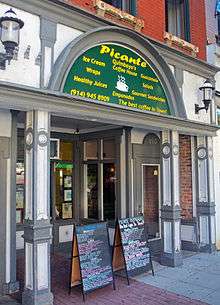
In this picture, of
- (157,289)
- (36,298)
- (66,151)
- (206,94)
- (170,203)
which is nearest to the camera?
(36,298)

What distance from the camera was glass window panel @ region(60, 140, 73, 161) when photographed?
9.19 m

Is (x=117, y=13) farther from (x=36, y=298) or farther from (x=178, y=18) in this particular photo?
(x=36, y=298)

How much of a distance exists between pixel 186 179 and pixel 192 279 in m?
3.26

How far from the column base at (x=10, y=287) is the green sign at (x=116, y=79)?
3285 millimetres

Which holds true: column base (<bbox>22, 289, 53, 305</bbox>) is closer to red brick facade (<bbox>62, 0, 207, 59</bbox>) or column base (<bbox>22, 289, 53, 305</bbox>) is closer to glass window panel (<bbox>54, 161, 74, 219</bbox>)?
glass window panel (<bbox>54, 161, 74, 219</bbox>)

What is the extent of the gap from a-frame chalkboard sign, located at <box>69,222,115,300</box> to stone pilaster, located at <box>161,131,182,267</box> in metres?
1.90

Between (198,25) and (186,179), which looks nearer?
(198,25)

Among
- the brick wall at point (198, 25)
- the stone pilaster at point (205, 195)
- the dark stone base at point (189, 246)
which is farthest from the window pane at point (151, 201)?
the brick wall at point (198, 25)

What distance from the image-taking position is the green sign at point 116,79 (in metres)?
6.05

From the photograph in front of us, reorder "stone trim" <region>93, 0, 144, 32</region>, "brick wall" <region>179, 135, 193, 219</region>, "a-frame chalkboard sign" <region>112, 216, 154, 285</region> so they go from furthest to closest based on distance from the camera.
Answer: "brick wall" <region>179, 135, 193, 219</region> → "a-frame chalkboard sign" <region>112, 216, 154, 285</region> → "stone trim" <region>93, 0, 144, 32</region>

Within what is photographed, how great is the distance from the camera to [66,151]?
30.6ft

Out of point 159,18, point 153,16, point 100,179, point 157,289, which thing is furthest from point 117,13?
point 157,289

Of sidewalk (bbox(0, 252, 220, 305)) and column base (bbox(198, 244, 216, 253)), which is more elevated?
column base (bbox(198, 244, 216, 253))

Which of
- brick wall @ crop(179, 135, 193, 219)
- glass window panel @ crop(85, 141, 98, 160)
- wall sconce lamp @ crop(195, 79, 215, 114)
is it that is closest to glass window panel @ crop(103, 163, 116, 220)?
glass window panel @ crop(85, 141, 98, 160)
